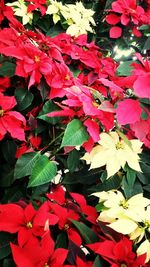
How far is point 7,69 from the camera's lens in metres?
0.98

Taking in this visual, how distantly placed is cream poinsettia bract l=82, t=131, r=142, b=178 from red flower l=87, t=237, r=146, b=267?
0.55ft

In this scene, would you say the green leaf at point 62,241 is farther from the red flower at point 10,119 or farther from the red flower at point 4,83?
the red flower at point 4,83

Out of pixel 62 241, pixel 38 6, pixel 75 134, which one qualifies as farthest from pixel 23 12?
pixel 62 241

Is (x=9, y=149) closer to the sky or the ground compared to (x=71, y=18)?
closer to the ground

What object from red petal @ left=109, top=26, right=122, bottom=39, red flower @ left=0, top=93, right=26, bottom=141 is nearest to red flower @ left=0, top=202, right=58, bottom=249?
red flower @ left=0, top=93, right=26, bottom=141

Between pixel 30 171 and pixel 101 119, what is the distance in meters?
0.26

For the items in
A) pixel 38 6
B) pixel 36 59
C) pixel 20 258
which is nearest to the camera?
pixel 20 258

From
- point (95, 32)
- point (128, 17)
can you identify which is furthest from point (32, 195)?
point (95, 32)

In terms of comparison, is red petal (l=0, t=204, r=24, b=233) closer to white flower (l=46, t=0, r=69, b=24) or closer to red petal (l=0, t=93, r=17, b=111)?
red petal (l=0, t=93, r=17, b=111)

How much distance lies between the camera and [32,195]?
1004 mm

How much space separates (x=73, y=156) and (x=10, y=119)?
0.18 meters

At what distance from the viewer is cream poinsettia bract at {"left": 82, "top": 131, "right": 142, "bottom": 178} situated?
80cm

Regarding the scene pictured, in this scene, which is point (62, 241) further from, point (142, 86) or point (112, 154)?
point (142, 86)

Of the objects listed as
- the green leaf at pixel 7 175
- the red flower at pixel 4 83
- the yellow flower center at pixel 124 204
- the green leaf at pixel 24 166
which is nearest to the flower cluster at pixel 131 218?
the yellow flower center at pixel 124 204
